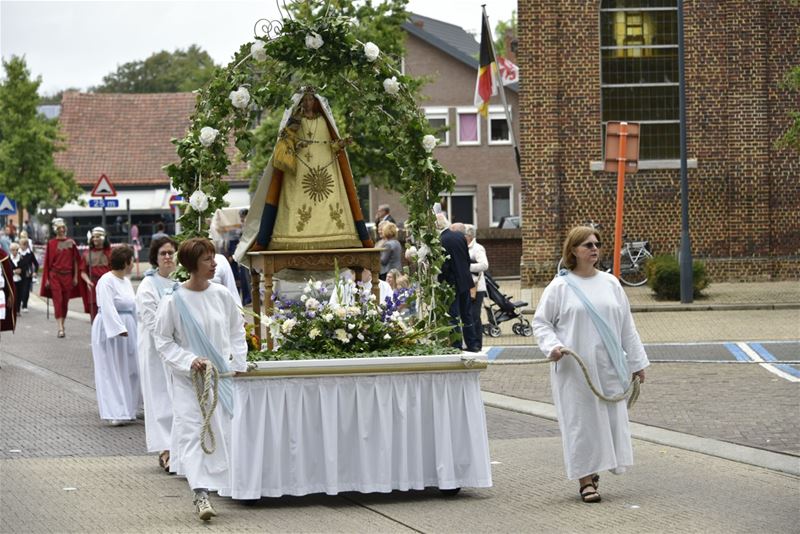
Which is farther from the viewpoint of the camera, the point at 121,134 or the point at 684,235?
the point at 121,134

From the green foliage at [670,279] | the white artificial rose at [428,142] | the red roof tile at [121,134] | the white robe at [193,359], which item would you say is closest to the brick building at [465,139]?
the red roof tile at [121,134]

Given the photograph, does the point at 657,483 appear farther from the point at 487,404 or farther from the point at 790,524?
the point at 487,404

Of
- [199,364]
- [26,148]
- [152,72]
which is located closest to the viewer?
[199,364]

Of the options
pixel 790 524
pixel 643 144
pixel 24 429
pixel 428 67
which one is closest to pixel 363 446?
pixel 790 524

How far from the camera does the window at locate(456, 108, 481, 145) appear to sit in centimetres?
6162

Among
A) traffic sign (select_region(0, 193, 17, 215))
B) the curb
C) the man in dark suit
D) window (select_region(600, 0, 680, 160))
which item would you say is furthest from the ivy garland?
traffic sign (select_region(0, 193, 17, 215))

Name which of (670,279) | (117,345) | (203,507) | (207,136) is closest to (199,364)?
(203,507)

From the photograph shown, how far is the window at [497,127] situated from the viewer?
61.8 meters

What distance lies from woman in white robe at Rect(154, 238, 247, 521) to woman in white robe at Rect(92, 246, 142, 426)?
465 cm

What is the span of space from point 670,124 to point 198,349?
24779 mm

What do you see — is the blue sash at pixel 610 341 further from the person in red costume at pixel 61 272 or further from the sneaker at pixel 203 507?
the person in red costume at pixel 61 272

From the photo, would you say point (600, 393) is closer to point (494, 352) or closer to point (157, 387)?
point (157, 387)

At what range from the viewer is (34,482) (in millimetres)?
10094

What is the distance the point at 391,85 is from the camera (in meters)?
11.5
